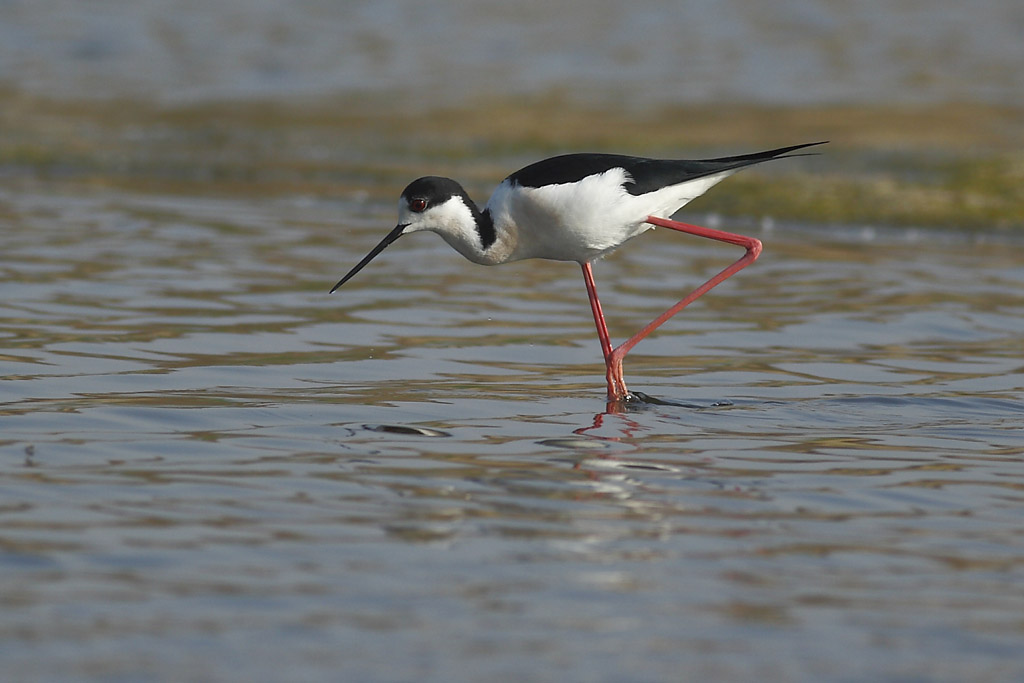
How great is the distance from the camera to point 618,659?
350cm

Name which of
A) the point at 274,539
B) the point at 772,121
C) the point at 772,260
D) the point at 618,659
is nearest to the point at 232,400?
the point at 274,539

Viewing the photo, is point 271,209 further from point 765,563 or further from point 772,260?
point 765,563

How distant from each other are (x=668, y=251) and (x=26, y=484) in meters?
6.67

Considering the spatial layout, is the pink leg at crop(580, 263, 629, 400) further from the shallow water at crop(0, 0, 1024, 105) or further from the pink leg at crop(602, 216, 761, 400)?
the shallow water at crop(0, 0, 1024, 105)

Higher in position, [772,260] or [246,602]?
[772,260]

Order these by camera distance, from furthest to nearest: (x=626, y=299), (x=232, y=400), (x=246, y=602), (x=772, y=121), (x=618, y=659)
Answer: (x=772, y=121), (x=626, y=299), (x=232, y=400), (x=246, y=602), (x=618, y=659)

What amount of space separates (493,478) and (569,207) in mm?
1862

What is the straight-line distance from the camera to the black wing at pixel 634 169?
6.57 metres

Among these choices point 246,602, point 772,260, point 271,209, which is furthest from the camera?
point 271,209

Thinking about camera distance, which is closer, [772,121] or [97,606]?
[97,606]

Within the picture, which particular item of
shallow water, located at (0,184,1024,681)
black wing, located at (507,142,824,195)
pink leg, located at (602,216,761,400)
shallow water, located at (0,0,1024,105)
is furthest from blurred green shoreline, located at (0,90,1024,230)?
black wing, located at (507,142,824,195)

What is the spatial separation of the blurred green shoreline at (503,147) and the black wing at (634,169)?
5.50 m

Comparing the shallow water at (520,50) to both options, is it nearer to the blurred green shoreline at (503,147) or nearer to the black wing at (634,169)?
the blurred green shoreline at (503,147)

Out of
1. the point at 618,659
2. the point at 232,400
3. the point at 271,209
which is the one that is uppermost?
the point at 271,209
